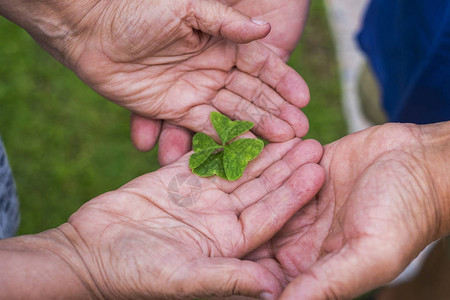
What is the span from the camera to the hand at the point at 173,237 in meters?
1.94

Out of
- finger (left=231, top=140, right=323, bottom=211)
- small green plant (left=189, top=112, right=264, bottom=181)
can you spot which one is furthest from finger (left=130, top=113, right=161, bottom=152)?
finger (left=231, top=140, right=323, bottom=211)

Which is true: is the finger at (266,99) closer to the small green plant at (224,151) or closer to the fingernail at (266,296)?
the small green plant at (224,151)

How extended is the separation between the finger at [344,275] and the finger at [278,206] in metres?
0.43

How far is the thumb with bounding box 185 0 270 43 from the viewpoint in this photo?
2555 mm

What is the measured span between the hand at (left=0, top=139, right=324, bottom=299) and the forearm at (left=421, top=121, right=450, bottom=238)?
539 mm

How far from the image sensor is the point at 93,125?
4.63m

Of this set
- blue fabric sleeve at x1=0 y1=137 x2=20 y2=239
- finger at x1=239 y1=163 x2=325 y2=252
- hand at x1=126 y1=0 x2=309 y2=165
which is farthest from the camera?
hand at x1=126 y1=0 x2=309 y2=165

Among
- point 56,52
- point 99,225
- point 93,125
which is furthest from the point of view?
point 93,125

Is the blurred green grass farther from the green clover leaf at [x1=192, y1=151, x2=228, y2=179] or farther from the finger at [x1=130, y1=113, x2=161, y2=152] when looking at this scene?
the green clover leaf at [x1=192, y1=151, x2=228, y2=179]

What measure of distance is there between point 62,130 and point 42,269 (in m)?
2.89

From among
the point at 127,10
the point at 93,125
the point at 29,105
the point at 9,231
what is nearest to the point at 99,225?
the point at 9,231

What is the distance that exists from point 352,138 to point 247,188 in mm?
633

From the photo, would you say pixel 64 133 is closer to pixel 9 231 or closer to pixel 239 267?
pixel 9 231

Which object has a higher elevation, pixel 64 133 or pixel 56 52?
pixel 56 52
